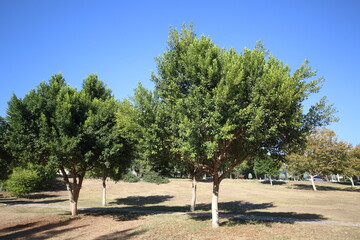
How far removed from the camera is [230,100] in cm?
1182

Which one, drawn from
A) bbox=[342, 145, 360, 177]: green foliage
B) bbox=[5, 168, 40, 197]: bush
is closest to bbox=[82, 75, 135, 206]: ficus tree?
bbox=[5, 168, 40, 197]: bush

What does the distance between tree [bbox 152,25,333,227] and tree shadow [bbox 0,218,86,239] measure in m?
9.18

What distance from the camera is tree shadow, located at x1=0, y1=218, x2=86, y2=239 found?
13.8 meters

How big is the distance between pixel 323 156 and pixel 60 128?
49.1m

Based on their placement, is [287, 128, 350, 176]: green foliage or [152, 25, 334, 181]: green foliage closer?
[152, 25, 334, 181]: green foliage

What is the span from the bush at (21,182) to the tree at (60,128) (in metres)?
19.0

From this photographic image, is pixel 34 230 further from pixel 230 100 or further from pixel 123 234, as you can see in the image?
pixel 230 100

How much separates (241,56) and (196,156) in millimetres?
5858

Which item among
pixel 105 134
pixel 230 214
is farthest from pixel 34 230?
pixel 230 214

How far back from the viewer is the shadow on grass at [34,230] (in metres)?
13.8

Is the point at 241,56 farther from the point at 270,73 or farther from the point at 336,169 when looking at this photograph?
the point at 336,169

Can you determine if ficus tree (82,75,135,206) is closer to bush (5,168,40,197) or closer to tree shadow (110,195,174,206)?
tree shadow (110,195,174,206)

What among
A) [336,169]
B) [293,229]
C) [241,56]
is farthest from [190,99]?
[336,169]

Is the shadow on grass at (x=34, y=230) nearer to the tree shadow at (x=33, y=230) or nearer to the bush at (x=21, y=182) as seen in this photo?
the tree shadow at (x=33, y=230)
